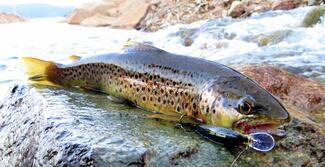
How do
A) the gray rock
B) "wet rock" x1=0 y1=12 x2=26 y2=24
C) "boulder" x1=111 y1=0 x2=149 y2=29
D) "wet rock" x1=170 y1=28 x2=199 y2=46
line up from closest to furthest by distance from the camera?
1. the gray rock
2. "wet rock" x1=170 y1=28 x2=199 y2=46
3. "boulder" x1=111 y1=0 x2=149 y2=29
4. "wet rock" x1=0 y1=12 x2=26 y2=24

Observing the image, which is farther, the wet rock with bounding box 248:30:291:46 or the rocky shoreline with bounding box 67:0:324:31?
the rocky shoreline with bounding box 67:0:324:31

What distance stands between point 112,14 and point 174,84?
113 feet

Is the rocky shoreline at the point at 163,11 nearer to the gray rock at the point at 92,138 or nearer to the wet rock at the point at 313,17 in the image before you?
Result: the wet rock at the point at 313,17

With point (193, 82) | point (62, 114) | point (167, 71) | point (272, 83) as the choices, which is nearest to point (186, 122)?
point (193, 82)

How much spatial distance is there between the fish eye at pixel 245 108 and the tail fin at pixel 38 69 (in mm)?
1717

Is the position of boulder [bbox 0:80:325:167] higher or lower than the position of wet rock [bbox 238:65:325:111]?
higher

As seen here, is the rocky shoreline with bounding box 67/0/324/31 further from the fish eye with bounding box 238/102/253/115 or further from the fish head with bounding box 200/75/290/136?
the fish eye with bounding box 238/102/253/115

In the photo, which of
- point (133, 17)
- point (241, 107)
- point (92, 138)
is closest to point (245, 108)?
point (241, 107)

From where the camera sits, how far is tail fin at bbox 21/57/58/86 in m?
3.67

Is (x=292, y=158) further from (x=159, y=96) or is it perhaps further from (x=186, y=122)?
(x=159, y=96)

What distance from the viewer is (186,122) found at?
269cm

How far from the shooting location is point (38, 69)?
3.70 m

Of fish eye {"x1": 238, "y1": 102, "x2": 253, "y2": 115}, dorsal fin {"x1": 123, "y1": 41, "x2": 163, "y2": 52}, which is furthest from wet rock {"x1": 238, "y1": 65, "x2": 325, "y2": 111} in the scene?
fish eye {"x1": 238, "y1": 102, "x2": 253, "y2": 115}

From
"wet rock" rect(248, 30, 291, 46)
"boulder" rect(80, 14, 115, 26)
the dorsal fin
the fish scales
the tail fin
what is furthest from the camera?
"boulder" rect(80, 14, 115, 26)
